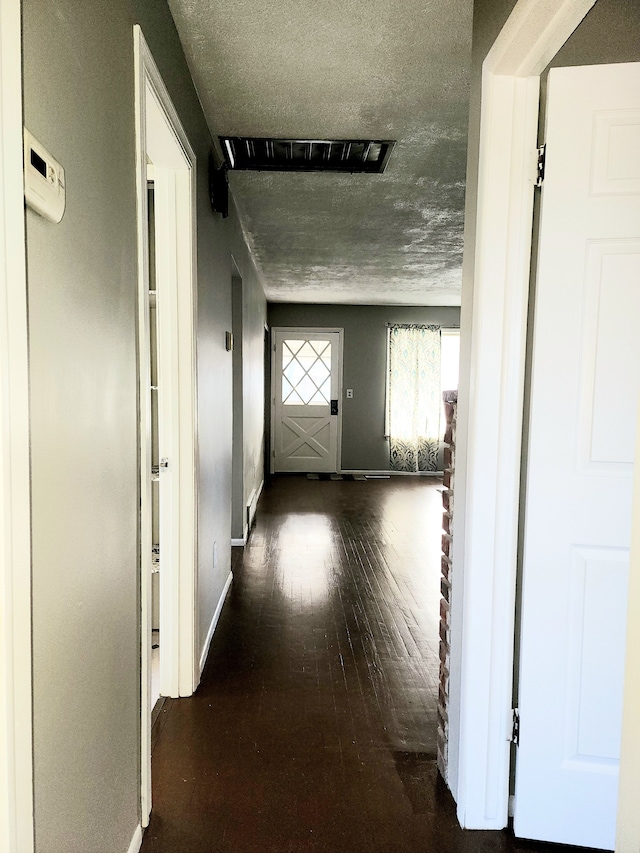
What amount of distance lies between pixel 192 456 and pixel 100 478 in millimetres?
1188

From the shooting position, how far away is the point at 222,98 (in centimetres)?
245

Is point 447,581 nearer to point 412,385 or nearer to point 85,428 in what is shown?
point 85,428

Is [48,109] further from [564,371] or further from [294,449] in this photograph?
[294,449]

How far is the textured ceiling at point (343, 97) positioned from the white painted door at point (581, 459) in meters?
0.70

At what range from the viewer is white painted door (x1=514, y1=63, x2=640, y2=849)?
153cm

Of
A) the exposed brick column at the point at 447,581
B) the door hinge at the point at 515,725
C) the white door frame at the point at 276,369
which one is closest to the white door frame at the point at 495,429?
the door hinge at the point at 515,725

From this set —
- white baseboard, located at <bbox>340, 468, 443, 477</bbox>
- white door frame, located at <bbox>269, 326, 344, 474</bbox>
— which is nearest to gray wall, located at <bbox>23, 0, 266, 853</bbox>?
white door frame, located at <bbox>269, 326, 344, 474</bbox>

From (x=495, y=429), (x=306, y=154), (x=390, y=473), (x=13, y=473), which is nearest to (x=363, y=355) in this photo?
(x=390, y=473)

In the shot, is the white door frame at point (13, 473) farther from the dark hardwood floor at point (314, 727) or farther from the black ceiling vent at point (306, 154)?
the black ceiling vent at point (306, 154)

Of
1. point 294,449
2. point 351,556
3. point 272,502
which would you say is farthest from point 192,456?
point 294,449

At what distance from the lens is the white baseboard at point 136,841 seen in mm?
1554

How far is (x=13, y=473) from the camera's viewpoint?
0.83 m

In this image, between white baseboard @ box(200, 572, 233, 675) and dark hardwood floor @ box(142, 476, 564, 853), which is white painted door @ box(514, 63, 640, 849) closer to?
dark hardwood floor @ box(142, 476, 564, 853)

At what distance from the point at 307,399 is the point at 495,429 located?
279 inches
